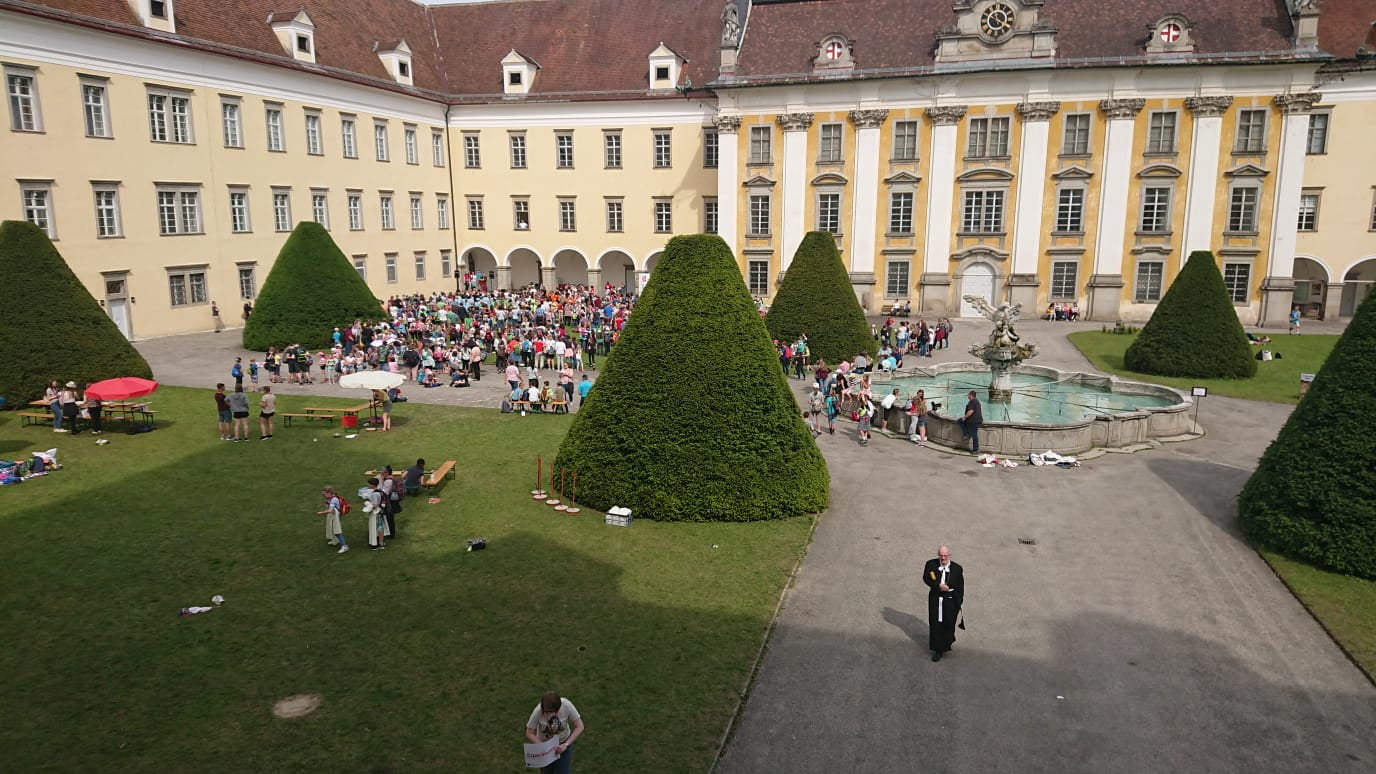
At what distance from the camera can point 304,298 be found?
33.9 m

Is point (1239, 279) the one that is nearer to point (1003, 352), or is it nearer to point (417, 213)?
point (1003, 352)

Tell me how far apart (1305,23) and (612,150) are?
112ft

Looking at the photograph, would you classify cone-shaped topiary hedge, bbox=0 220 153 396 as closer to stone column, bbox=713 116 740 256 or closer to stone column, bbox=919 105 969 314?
stone column, bbox=713 116 740 256

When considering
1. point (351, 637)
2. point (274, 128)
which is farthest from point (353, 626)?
point (274, 128)

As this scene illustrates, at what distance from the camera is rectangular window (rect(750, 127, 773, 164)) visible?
4778cm

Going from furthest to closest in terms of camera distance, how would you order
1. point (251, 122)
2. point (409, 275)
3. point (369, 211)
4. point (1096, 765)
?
point (409, 275) < point (369, 211) < point (251, 122) < point (1096, 765)

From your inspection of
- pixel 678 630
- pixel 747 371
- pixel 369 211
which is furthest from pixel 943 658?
pixel 369 211

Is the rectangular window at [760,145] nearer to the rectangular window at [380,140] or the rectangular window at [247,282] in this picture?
the rectangular window at [380,140]

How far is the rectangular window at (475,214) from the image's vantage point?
181 ft

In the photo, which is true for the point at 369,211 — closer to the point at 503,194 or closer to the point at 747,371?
the point at 503,194

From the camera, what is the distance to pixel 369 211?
4766cm

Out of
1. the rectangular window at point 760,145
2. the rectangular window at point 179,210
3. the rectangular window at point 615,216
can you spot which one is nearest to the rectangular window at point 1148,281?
the rectangular window at point 760,145

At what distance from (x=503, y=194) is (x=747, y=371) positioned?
1667 inches

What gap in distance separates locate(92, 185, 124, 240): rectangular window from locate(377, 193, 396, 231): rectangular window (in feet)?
47.2
